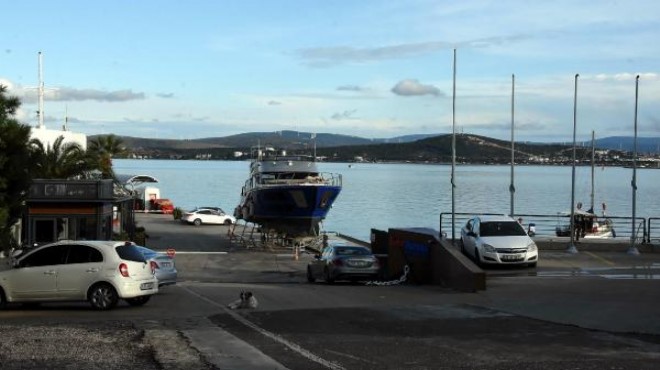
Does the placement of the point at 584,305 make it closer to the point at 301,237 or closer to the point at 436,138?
the point at 301,237

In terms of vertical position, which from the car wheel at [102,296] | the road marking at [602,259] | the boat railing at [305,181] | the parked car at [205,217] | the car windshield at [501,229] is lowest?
the parked car at [205,217]

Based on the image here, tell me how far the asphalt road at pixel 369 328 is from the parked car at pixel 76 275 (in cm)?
38

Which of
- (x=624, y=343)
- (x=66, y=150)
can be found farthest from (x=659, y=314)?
(x=66, y=150)

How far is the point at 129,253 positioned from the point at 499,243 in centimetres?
1282

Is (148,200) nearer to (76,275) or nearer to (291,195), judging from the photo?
(291,195)

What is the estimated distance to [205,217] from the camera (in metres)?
72.9

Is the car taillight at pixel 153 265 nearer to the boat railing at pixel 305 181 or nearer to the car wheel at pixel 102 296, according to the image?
the car wheel at pixel 102 296

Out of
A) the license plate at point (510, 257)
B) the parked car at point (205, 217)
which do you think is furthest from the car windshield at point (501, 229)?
the parked car at point (205, 217)

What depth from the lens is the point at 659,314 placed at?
614 inches

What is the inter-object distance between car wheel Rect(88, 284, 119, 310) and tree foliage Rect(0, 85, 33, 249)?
220 inches

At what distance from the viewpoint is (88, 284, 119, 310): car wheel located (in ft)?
56.5

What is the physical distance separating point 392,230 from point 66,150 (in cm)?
2075

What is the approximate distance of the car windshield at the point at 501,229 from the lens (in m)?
27.4

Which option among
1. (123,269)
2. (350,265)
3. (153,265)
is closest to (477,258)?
(350,265)
